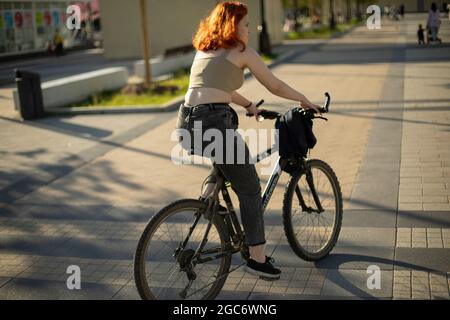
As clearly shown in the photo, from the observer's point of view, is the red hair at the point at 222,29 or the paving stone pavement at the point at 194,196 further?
the paving stone pavement at the point at 194,196

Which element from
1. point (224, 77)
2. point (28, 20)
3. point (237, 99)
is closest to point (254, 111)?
point (237, 99)

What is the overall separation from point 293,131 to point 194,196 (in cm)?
265

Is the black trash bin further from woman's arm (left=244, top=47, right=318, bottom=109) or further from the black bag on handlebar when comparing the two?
woman's arm (left=244, top=47, right=318, bottom=109)

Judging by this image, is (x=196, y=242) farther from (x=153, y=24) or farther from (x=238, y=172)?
(x=153, y=24)

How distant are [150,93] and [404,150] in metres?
8.17

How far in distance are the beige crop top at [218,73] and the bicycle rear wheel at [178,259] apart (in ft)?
2.34

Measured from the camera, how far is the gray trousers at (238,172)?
385cm

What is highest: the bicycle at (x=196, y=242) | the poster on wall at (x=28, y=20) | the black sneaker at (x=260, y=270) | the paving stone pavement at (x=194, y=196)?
the poster on wall at (x=28, y=20)

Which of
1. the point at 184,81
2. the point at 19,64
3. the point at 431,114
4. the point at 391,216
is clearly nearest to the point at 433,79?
the point at 431,114

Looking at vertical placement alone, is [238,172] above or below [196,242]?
above

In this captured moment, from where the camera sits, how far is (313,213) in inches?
191

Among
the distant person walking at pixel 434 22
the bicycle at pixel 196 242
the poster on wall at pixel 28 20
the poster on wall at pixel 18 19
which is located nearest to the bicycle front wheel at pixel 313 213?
the bicycle at pixel 196 242

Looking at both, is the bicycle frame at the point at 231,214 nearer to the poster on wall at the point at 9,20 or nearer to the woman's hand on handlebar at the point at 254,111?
the woman's hand on handlebar at the point at 254,111

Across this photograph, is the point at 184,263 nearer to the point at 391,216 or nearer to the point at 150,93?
the point at 391,216
